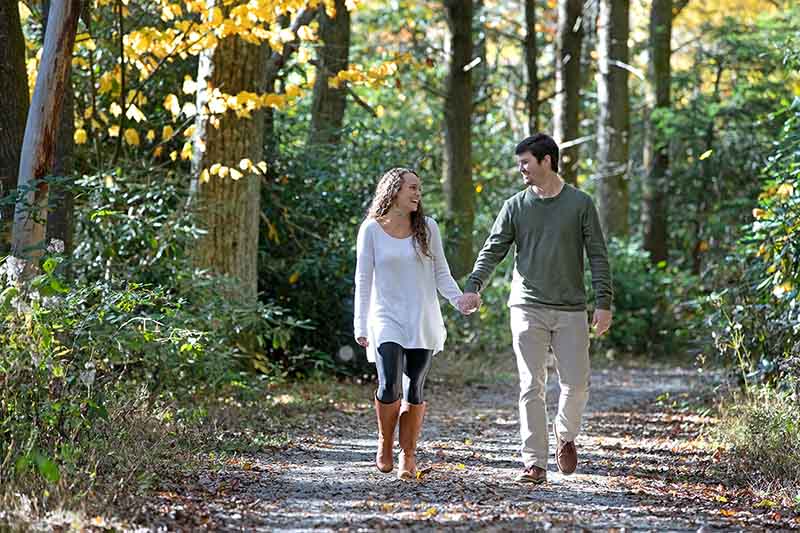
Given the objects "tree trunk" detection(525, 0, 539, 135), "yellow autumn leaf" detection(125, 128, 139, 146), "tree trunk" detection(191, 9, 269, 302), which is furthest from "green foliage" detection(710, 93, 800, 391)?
"tree trunk" detection(525, 0, 539, 135)

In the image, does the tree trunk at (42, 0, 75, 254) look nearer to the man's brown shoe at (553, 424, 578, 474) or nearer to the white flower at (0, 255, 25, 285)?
the white flower at (0, 255, 25, 285)

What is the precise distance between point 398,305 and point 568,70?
1490 centimetres

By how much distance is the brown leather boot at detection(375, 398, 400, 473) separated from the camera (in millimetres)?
7762

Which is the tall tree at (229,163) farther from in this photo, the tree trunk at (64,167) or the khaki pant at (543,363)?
the khaki pant at (543,363)

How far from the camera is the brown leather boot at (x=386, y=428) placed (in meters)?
7.76

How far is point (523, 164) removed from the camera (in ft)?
25.8

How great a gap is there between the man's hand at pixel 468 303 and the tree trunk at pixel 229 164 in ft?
15.0

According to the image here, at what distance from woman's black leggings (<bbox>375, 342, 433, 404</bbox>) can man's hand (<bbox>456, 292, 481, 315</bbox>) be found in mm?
365

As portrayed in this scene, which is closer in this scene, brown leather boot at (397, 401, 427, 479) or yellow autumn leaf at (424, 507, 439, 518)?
yellow autumn leaf at (424, 507, 439, 518)

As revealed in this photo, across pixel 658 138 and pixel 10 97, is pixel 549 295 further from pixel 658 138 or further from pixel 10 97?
pixel 658 138

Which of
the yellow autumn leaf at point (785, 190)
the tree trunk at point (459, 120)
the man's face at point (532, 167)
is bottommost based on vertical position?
the man's face at point (532, 167)

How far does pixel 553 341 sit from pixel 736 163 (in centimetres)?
1729

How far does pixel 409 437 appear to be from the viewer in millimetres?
7730

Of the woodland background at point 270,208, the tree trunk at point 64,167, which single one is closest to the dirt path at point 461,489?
the woodland background at point 270,208
